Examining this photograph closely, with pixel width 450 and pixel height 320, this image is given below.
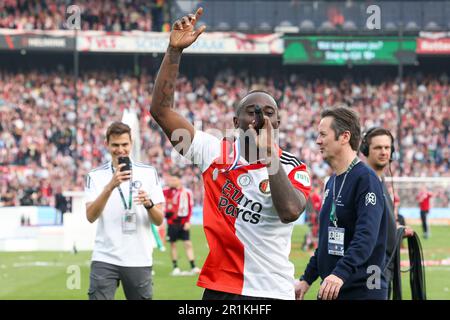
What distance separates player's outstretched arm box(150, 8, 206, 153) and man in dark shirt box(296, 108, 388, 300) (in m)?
1.41

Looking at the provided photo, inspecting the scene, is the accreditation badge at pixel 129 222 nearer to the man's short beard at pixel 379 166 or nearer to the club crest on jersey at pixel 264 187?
the man's short beard at pixel 379 166

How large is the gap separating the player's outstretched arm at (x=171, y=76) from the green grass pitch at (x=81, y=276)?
7.23 meters

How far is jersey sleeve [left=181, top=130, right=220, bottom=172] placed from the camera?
398 centimetres

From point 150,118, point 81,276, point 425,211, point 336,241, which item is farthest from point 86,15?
point 336,241

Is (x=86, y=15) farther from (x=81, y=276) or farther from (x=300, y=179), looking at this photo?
(x=300, y=179)

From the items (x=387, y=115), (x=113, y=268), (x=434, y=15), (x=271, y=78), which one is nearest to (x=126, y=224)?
(x=113, y=268)

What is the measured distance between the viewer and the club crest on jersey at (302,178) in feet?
12.8

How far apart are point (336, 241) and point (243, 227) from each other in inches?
44.9

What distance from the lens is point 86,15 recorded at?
3891 centimetres

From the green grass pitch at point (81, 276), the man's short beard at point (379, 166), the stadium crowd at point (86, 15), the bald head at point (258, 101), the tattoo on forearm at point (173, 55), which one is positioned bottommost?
the green grass pitch at point (81, 276)

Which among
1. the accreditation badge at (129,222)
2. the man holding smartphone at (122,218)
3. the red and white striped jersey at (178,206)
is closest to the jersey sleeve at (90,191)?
the man holding smartphone at (122,218)
